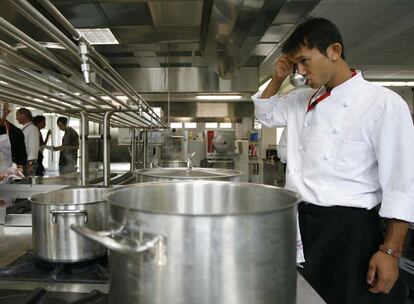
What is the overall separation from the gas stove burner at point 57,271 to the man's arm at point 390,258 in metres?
0.71

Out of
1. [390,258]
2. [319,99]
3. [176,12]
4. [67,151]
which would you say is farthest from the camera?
[67,151]

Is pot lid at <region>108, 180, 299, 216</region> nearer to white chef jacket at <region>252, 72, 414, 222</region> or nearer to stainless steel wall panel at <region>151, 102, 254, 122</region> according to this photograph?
white chef jacket at <region>252, 72, 414, 222</region>

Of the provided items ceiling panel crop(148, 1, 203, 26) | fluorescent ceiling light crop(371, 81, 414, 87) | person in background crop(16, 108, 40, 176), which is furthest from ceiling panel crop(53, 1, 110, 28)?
fluorescent ceiling light crop(371, 81, 414, 87)

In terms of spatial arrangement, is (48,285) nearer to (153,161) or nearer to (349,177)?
(349,177)

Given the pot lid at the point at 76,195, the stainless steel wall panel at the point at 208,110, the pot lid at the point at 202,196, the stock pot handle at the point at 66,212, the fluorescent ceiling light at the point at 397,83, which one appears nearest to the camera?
the pot lid at the point at 202,196

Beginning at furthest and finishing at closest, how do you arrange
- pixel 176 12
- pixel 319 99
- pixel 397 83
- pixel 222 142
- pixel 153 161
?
pixel 397 83
pixel 222 142
pixel 153 161
pixel 176 12
pixel 319 99

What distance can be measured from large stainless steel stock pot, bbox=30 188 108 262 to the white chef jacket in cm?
60

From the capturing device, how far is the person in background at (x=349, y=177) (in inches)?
31.8

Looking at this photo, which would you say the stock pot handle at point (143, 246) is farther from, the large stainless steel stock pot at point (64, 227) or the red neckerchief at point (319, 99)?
the red neckerchief at point (319, 99)

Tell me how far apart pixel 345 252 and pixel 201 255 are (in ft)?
2.26

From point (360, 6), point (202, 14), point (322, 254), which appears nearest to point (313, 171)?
point (322, 254)

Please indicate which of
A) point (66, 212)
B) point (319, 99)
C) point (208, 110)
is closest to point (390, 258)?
point (319, 99)

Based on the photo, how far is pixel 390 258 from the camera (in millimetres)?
811

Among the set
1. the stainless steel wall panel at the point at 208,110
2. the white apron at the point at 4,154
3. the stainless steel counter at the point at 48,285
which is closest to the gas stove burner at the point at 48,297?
the stainless steel counter at the point at 48,285
